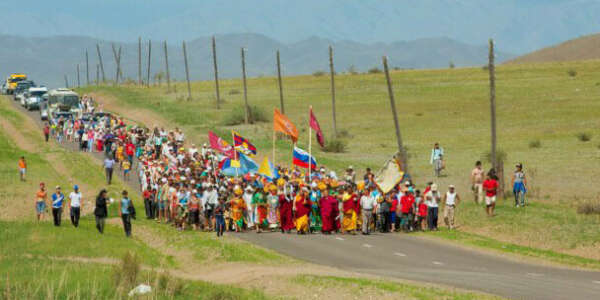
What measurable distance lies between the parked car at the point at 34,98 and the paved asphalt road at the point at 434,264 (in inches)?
Result: 2046

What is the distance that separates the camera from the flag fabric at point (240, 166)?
109 ft

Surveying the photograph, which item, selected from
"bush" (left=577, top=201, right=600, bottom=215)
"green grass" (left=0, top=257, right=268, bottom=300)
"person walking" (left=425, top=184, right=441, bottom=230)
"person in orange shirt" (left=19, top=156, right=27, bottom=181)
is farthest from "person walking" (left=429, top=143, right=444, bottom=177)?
"green grass" (left=0, top=257, right=268, bottom=300)

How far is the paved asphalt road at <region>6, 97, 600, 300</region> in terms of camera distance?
19781 millimetres

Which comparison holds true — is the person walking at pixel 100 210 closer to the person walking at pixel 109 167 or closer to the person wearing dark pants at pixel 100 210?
the person wearing dark pants at pixel 100 210

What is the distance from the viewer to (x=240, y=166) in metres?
33.2

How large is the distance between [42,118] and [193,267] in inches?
1899

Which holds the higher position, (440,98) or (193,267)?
(440,98)

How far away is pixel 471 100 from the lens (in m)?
80.3

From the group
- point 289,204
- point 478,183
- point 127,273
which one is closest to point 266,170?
point 289,204

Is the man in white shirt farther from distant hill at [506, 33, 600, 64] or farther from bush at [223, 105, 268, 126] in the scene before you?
distant hill at [506, 33, 600, 64]

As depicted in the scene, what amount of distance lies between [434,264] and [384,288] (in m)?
4.93

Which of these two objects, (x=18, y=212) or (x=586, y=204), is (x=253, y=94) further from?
(x=586, y=204)

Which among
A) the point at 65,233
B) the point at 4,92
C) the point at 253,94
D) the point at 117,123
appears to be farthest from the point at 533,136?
the point at 4,92

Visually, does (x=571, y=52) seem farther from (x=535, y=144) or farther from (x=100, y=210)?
(x=100, y=210)
